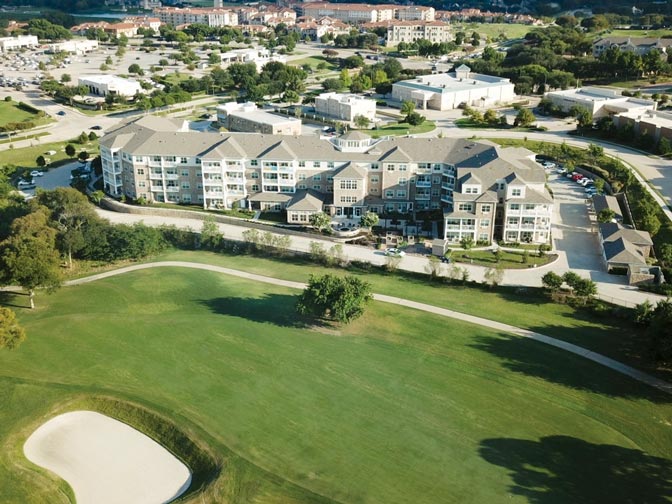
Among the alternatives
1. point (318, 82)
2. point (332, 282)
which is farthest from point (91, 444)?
point (318, 82)

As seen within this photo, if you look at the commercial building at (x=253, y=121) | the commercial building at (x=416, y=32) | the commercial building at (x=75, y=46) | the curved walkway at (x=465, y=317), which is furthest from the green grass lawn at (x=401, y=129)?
the commercial building at (x=75, y=46)

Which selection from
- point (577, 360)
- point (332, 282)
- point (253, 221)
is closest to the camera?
point (577, 360)

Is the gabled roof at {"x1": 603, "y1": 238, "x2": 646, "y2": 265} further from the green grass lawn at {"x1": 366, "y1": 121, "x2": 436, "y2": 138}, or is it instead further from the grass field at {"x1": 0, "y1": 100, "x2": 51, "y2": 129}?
the grass field at {"x1": 0, "y1": 100, "x2": 51, "y2": 129}

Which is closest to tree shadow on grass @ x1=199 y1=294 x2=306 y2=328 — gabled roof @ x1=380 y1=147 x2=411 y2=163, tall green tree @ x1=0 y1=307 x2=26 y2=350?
tall green tree @ x1=0 y1=307 x2=26 y2=350

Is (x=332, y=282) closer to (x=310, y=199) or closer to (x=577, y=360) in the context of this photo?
(x=577, y=360)

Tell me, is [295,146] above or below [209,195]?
above

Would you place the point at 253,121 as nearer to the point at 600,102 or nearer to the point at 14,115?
the point at 14,115
